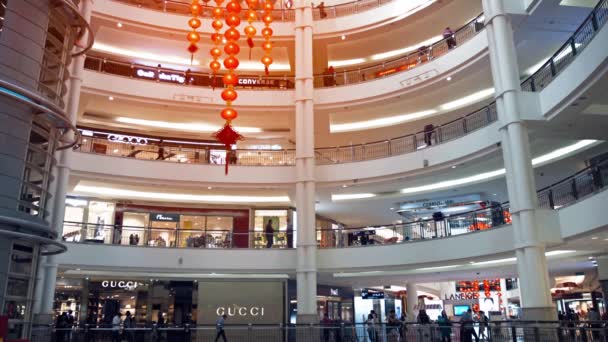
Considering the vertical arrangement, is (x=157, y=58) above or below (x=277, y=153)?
above

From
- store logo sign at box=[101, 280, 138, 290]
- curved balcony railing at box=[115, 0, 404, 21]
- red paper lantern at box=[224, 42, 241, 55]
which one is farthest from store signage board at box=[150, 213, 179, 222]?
red paper lantern at box=[224, 42, 241, 55]

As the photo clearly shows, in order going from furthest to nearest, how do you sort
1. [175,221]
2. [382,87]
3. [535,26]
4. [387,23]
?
[175,221]
[387,23]
[382,87]
[535,26]

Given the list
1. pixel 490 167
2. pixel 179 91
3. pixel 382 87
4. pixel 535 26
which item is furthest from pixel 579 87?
pixel 179 91

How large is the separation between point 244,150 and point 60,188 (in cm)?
766

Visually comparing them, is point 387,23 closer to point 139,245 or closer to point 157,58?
point 157,58

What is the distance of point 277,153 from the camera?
23859 mm

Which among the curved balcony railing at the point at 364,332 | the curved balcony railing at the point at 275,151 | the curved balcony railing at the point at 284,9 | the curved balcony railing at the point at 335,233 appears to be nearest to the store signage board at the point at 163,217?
the curved balcony railing at the point at 335,233

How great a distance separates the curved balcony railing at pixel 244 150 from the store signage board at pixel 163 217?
3749mm

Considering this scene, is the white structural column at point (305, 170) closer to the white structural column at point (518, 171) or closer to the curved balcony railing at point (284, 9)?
the curved balcony railing at point (284, 9)

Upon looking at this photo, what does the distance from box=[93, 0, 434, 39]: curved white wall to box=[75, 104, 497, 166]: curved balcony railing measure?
5313mm

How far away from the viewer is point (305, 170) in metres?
22.0

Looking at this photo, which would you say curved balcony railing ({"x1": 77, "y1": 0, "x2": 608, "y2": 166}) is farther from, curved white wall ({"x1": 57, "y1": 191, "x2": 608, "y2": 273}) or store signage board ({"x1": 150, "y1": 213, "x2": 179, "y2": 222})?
curved white wall ({"x1": 57, "y1": 191, "x2": 608, "y2": 273})

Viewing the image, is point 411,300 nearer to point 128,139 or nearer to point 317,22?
point 317,22

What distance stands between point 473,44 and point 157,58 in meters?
16.3
